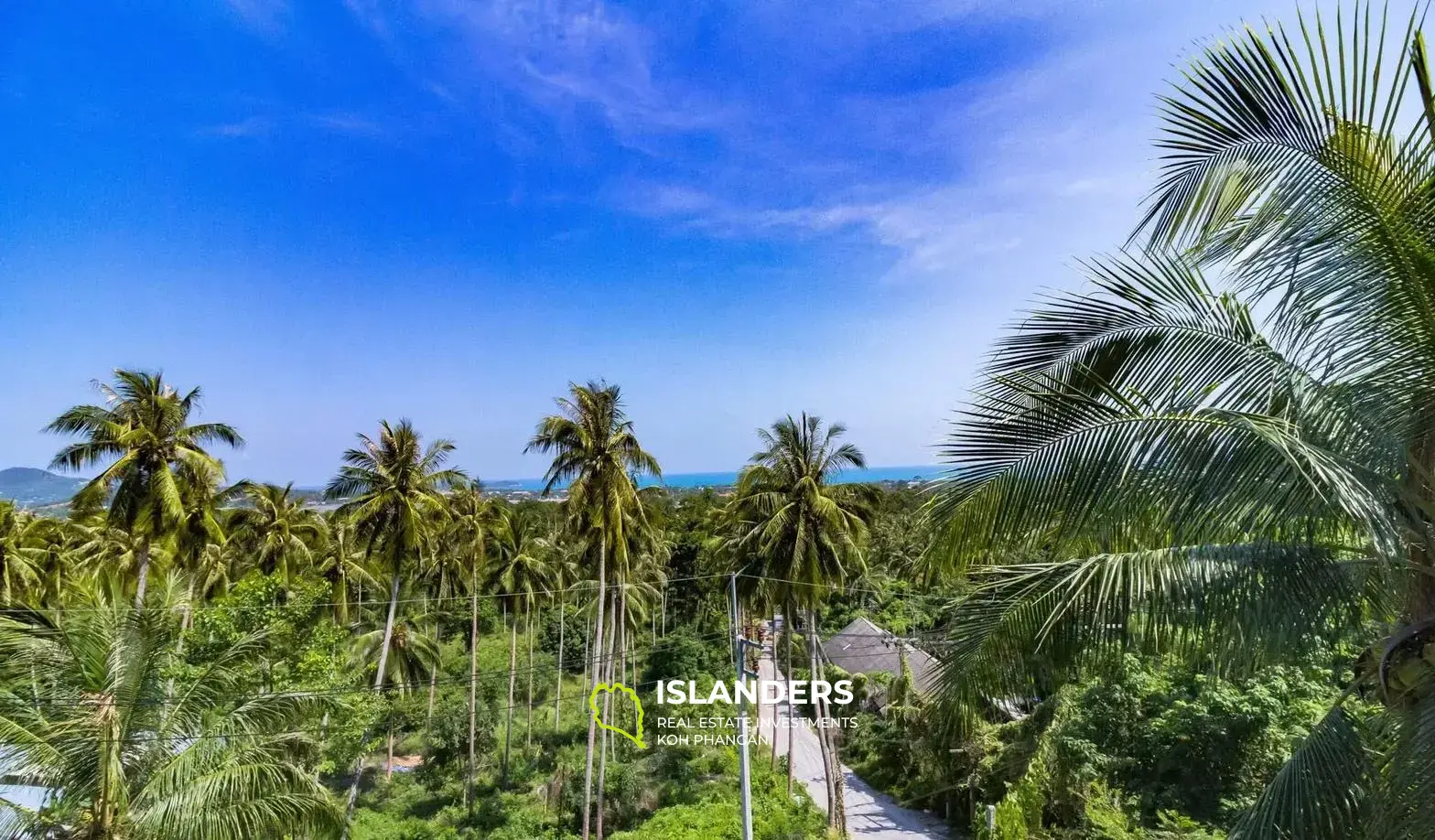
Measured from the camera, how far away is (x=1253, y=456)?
9.11 ft

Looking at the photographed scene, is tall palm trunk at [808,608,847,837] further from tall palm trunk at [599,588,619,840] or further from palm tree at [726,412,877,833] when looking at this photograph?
tall palm trunk at [599,588,619,840]

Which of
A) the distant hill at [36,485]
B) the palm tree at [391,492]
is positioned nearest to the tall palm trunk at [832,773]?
the palm tree at [391,492]

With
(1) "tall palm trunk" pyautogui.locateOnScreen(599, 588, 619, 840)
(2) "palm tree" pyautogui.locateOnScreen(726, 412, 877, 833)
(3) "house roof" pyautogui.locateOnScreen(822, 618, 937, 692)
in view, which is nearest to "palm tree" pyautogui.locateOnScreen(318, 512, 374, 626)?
(1) "tall palm trunk" pyautogui.locateOnScreen(599, 588, 619, 840)

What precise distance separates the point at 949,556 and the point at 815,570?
398 inches

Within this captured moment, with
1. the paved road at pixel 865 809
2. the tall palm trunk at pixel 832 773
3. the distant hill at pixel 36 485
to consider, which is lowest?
the paved road at pixel 865 809

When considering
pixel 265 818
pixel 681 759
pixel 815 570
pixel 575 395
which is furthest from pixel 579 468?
pixel 681 759

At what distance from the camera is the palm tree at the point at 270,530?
65.3 feet

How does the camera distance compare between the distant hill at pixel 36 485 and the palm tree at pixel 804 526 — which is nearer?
the palm tree at pixel 804 526

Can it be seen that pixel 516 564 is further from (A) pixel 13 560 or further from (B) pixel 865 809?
(B) pixel 865 809

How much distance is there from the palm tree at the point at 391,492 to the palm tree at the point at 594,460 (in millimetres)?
2744

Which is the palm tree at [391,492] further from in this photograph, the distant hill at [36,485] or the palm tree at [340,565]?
the distant hill at [36,485]

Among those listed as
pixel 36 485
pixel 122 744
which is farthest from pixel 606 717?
pixel 36 485

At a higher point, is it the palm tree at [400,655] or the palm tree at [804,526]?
the palm tree at [804,526]

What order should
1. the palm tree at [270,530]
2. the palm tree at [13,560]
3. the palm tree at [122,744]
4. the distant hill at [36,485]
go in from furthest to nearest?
1. the distant hill at [36,485]
2. the palm tree at [270,530]
3. the palm tree at [13,560]
4. the palm tree at [122,744]
